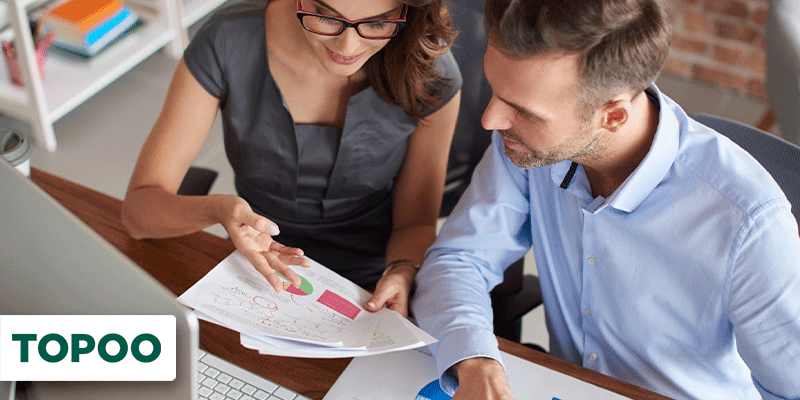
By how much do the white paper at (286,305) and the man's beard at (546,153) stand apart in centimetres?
34

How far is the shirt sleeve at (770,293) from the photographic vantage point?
0.96 meters

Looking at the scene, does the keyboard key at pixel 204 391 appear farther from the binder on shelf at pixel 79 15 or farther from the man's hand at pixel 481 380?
Answer: the binder on shelf at pixel 79 15

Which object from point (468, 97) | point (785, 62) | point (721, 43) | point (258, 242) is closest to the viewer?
point (258, 242)

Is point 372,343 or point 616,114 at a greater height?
point 616,114

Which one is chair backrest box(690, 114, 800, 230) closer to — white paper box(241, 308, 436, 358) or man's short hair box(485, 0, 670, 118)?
man's short hair box(485, 0, 670, 118)

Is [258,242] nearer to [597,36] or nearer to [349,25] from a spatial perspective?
[349,25]

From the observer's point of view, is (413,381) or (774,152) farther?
(774,152)

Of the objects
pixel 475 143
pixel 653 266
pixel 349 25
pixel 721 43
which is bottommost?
pixel 721 43

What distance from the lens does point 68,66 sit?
9.32 feet

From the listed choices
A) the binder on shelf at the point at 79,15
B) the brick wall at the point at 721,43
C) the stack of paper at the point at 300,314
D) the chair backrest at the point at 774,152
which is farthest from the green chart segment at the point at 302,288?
the brick wall at the point at 721,43

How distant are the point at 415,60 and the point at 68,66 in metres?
2.07

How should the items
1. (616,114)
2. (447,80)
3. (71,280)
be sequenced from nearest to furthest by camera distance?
(71,280) < (616,114) < (447,80)

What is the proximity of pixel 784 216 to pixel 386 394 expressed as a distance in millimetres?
617

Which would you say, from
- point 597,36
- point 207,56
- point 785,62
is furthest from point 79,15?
point 785,62
